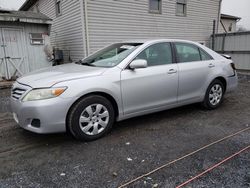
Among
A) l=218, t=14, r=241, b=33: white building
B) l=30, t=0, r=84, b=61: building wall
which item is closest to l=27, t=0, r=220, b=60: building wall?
l=30, t=0, r=84, b=61: building wall

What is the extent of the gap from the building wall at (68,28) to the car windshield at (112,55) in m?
5.26

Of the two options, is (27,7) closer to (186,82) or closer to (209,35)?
(209,35)

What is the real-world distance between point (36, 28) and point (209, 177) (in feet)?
27.4

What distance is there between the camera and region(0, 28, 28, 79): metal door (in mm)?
8016

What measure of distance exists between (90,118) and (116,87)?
0.60 meters

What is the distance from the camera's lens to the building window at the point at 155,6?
1059cm

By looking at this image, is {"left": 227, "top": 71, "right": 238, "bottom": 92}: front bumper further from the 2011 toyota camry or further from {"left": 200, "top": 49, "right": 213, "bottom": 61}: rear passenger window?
{"left": 200, "top": 49, "right": 213, "bottom": 61}: rear passenger window

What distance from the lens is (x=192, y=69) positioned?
4199mm

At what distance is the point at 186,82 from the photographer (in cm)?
413

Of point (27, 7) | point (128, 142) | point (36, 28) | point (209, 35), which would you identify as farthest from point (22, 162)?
point (27, 7)

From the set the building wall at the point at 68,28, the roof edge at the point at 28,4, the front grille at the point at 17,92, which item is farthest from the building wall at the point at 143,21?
the roof edge at the point at 28,4

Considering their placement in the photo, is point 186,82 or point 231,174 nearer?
point 231,174

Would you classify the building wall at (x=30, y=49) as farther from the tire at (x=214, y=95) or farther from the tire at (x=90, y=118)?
the tire at (x=214, y=95)

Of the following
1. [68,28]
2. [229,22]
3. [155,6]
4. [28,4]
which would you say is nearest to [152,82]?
[68,28]
